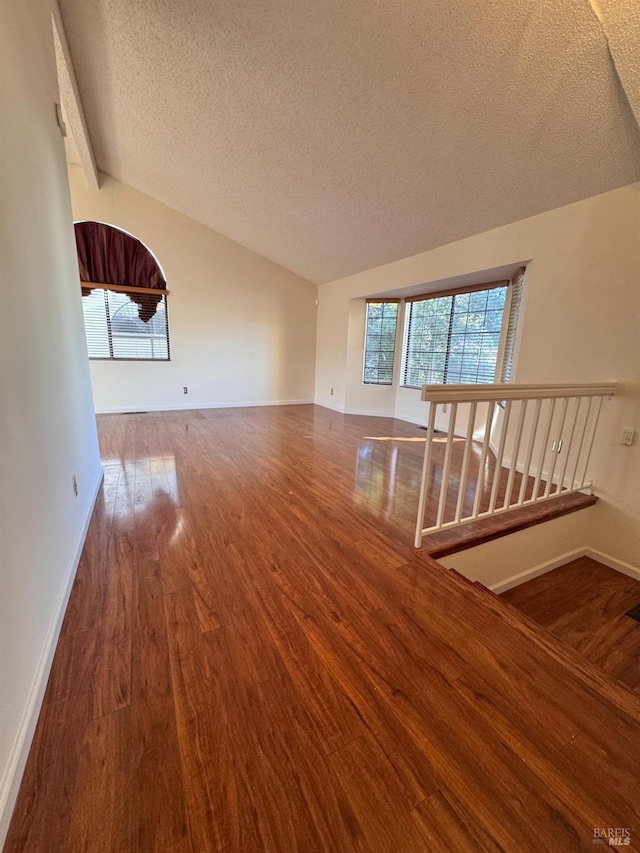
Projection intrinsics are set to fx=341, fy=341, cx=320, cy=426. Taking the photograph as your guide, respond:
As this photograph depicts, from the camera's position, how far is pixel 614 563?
2580mm

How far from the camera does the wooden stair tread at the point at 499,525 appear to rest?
6.34 ft

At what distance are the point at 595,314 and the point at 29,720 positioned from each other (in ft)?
11.7

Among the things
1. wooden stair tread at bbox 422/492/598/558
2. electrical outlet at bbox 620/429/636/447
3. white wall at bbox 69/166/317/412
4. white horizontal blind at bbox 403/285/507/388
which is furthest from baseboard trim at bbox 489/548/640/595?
white wall at bbox 69/166/317/412

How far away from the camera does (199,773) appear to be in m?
0.86

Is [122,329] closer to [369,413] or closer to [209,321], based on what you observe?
[209,321]

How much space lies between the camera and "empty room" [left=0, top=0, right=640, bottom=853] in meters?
0.86

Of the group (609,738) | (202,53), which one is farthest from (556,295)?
(202,53)

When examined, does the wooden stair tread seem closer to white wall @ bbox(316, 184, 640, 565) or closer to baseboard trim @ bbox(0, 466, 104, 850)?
white wall @ bbox(316, 184, 640, 565)

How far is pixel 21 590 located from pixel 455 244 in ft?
13.8

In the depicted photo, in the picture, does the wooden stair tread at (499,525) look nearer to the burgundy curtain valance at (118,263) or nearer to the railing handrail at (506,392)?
the railing handrail at (506,392)

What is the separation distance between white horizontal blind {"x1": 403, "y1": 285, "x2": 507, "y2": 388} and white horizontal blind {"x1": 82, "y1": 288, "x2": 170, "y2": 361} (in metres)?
3.86

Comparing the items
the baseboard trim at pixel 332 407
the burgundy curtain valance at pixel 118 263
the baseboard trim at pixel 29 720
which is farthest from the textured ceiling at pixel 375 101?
the baseboard trim at pixel 29 720

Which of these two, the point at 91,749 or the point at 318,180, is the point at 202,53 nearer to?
the point at 318,180

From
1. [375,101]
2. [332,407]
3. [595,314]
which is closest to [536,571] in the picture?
[595,314]
